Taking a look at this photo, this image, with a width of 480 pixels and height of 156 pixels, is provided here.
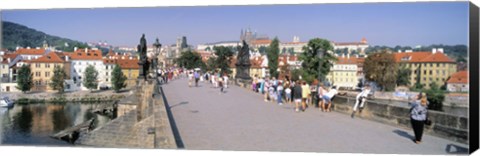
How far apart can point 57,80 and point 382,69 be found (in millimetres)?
31004

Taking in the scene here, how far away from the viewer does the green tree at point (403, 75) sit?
127 feet

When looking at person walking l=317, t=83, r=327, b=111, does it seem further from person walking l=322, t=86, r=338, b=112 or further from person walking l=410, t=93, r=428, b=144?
person walking l=410, t=93, r=428, b=144

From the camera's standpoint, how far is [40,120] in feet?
109

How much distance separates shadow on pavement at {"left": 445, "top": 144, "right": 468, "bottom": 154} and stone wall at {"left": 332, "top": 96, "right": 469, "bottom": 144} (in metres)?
0.17

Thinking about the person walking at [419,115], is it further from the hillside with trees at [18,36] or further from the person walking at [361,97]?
the hillside with trees at [18,36]

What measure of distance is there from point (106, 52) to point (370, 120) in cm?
5413

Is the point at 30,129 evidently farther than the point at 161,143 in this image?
Yes

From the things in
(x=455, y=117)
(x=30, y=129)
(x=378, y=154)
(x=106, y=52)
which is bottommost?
(x=30, y=129)

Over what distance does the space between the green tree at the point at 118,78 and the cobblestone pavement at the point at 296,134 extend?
1529 inches

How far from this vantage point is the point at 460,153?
7.23 m

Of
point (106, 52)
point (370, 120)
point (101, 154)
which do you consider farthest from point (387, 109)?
point (106, 52)

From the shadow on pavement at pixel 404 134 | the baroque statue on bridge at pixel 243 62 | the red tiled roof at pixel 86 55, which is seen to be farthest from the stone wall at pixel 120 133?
the red tiled roof at pixel 86 55

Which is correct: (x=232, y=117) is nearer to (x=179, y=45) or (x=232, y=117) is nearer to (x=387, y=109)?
(x=387, y=109)

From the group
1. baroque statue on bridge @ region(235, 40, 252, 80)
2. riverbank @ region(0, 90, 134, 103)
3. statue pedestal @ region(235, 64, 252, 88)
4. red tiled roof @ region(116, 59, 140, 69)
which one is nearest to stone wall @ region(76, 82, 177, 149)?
baroque statue on bridge @ region(235, 40, 252, 80)
